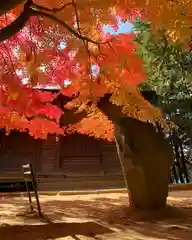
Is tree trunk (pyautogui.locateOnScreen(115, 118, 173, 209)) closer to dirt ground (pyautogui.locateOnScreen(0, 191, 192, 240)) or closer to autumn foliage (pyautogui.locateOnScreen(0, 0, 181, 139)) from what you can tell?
dirt ground (pyautogui.locateOnScreen(0, 191, 192, 240))

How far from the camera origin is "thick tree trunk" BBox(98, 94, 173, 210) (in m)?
6.26

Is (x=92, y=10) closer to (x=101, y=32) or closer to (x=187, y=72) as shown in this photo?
(x=101, y=32)

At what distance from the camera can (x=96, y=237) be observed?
387 centimetres

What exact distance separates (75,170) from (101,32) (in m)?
8.16

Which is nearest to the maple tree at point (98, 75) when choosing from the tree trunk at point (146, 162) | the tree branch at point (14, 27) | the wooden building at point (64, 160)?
the tree trunk at point (146, 162)

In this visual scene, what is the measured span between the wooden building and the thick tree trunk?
7231 mm

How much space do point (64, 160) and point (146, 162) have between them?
27.9 feet

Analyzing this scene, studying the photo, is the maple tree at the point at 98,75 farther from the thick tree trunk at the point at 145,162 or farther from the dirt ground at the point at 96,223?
the dirt ground at the point at 96,223

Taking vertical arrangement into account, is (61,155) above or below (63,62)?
below

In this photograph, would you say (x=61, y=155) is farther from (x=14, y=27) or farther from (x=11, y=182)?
(x=14, y=27)

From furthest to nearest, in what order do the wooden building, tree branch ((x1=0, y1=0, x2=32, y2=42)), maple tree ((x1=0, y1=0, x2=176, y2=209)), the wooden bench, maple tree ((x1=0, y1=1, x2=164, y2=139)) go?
the wooden building → the wooden bench → maple tree ((x1=0, y1=1, x2=164, y2=139)) → maple tree ((x1=0, y1=0, x2=176, y2=209)) → tree branch ((x1=0, y1=0, x2=32, y2=42))

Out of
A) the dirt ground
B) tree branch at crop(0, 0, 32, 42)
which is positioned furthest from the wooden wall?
tree branch at crop(0, 0, 32, 42)

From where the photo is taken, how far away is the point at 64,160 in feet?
46.9

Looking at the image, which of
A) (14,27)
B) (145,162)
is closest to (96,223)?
(145,162)
